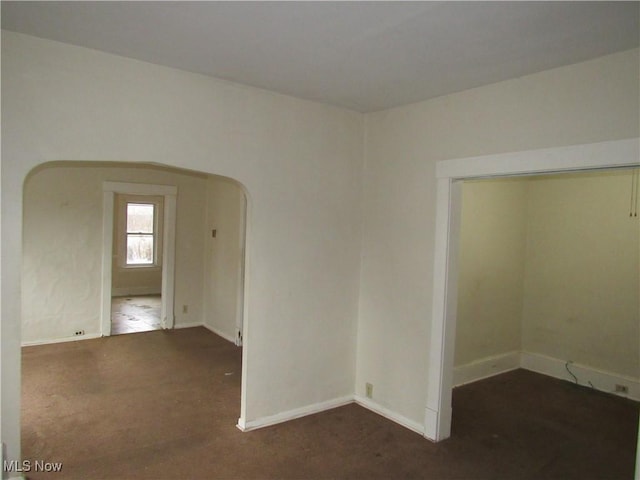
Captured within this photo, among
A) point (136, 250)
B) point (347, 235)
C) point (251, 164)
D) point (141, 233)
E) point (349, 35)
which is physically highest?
point (349, 35)

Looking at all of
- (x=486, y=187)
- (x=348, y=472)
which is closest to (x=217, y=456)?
(x=348, y=472)

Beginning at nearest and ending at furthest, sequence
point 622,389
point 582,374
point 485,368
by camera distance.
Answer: point 622,389, point 582,374, point 485,368

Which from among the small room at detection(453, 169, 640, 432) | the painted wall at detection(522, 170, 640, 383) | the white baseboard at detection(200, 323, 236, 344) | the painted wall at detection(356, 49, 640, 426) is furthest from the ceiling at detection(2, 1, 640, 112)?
the white baseboard at detection(200, 323, 236, 344)

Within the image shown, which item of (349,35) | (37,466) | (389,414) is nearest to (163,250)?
(37,466)

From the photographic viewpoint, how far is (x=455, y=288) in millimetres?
3322

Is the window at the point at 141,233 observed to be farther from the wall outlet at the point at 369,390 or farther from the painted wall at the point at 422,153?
the wall outlet at the point at 369,390

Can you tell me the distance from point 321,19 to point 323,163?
1.66m

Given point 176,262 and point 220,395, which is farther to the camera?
point 176,262

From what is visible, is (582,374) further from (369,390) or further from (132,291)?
(132,291)

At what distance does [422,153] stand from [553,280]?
8.49 feet

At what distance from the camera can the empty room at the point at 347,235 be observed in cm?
239

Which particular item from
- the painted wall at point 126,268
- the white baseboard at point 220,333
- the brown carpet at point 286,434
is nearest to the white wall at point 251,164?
the brown carpet at point 286,434

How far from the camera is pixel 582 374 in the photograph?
461 cm

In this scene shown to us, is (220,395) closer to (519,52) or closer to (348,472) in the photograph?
(348,472)
